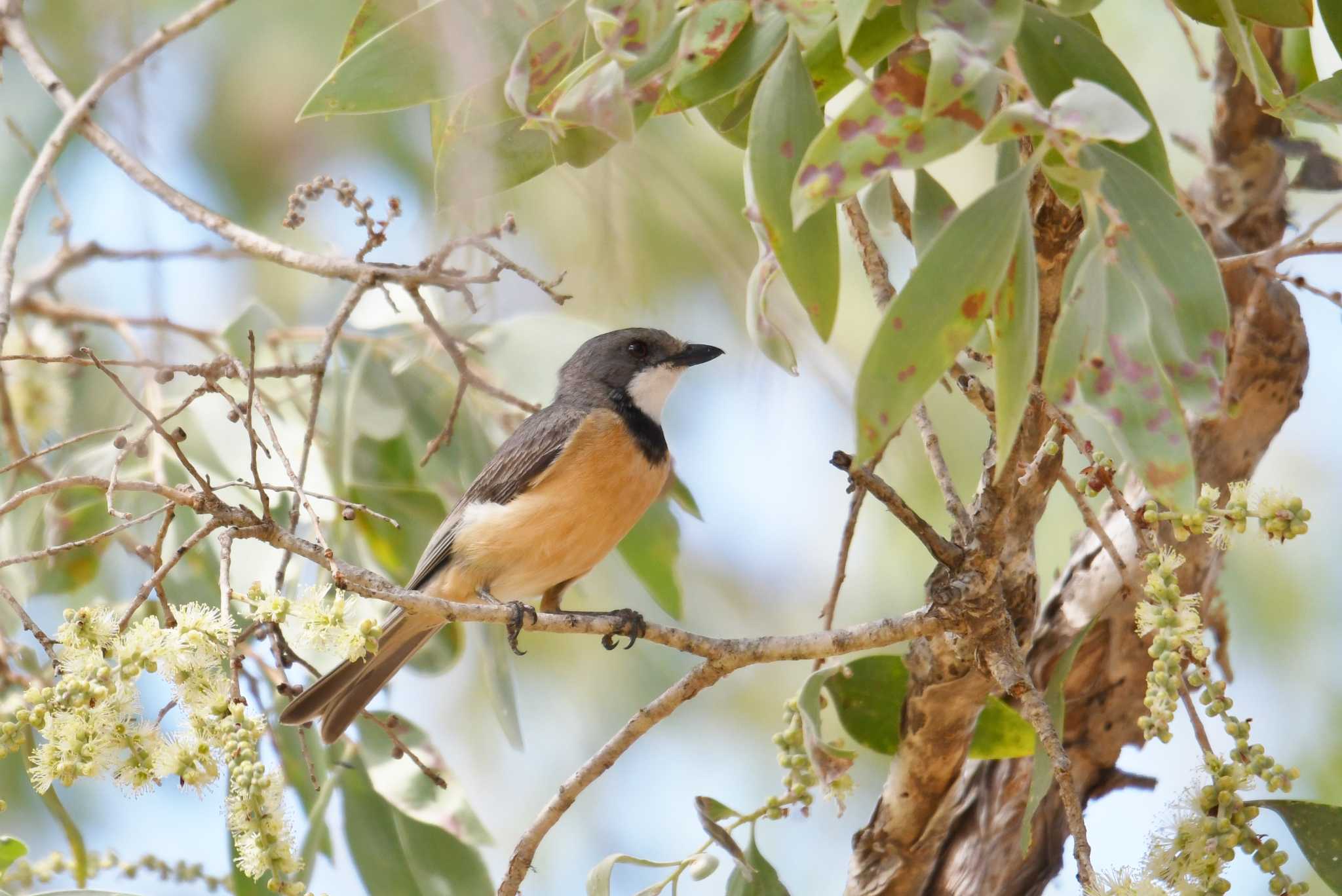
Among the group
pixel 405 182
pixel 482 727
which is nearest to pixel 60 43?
pixel 405 182

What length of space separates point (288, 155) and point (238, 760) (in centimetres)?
363

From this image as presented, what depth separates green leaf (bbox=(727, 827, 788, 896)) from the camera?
2.74 meters

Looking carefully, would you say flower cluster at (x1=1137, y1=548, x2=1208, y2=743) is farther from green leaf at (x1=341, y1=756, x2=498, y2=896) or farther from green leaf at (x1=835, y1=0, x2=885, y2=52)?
green leaf at (x1=341, y1=756, x2=498, y2=896)

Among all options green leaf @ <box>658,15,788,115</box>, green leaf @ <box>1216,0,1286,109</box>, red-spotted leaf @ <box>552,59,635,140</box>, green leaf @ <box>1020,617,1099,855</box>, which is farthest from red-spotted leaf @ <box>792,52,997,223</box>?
green leaf @ <box>1020,617,1099,855</box>

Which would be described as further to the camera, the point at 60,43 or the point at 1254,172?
the point at 60,43

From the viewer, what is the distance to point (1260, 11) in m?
1.94

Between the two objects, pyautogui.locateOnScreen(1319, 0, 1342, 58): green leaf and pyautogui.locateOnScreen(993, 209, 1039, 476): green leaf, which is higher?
pyautogui.locateOnScreen(1319, 0, 1342, 58): green leaf

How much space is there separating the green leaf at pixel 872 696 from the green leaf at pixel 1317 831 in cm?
86

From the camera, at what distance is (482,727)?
5.32m

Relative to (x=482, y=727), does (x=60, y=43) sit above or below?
above

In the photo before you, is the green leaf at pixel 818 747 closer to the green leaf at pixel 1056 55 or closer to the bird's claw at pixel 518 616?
the bird's claw at pixel 518 616

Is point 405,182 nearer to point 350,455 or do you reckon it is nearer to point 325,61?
point 325,61

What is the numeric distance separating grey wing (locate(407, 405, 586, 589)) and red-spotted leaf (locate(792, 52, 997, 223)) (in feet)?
8.51

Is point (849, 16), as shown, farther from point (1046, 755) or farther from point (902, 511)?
point (1046, 755)
